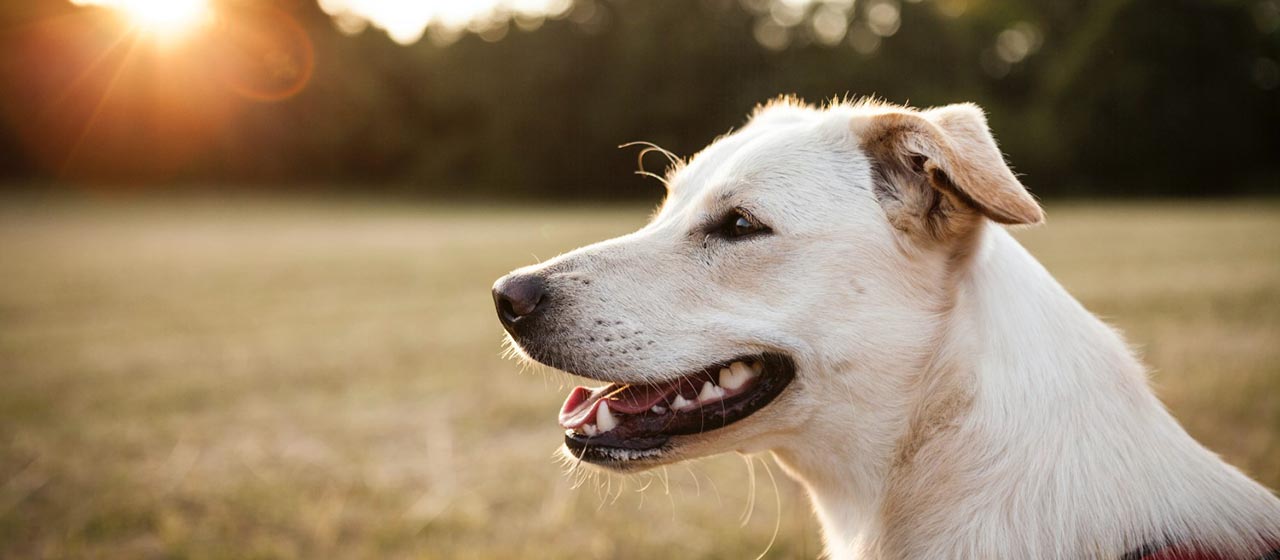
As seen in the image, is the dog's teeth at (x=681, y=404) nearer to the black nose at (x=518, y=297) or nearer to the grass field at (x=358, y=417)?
the black nose at (x=518, y=297)

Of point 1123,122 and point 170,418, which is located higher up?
point 1123,122

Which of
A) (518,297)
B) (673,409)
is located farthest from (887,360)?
(518,297)

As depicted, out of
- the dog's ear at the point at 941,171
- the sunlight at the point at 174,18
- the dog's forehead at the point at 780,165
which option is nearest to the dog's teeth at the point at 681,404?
the dog's forehead at the point at 780,165

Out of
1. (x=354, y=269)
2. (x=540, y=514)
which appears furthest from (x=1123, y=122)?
(x=540, y=514)

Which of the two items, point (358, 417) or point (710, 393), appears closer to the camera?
point (710, 393)

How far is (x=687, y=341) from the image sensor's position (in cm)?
247

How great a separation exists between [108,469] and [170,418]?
118cm

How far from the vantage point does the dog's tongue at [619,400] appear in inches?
99.7

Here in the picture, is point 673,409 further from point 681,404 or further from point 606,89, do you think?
point 606,89

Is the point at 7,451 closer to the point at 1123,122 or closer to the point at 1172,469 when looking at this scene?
the point at 1172,469

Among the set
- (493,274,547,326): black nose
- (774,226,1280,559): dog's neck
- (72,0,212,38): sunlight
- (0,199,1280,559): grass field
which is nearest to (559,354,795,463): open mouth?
(774,226,1280,559): dog's neck

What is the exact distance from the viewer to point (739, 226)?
103 inches

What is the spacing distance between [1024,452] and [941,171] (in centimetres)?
78

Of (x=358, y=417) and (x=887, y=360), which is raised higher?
(x=887, y=360)
